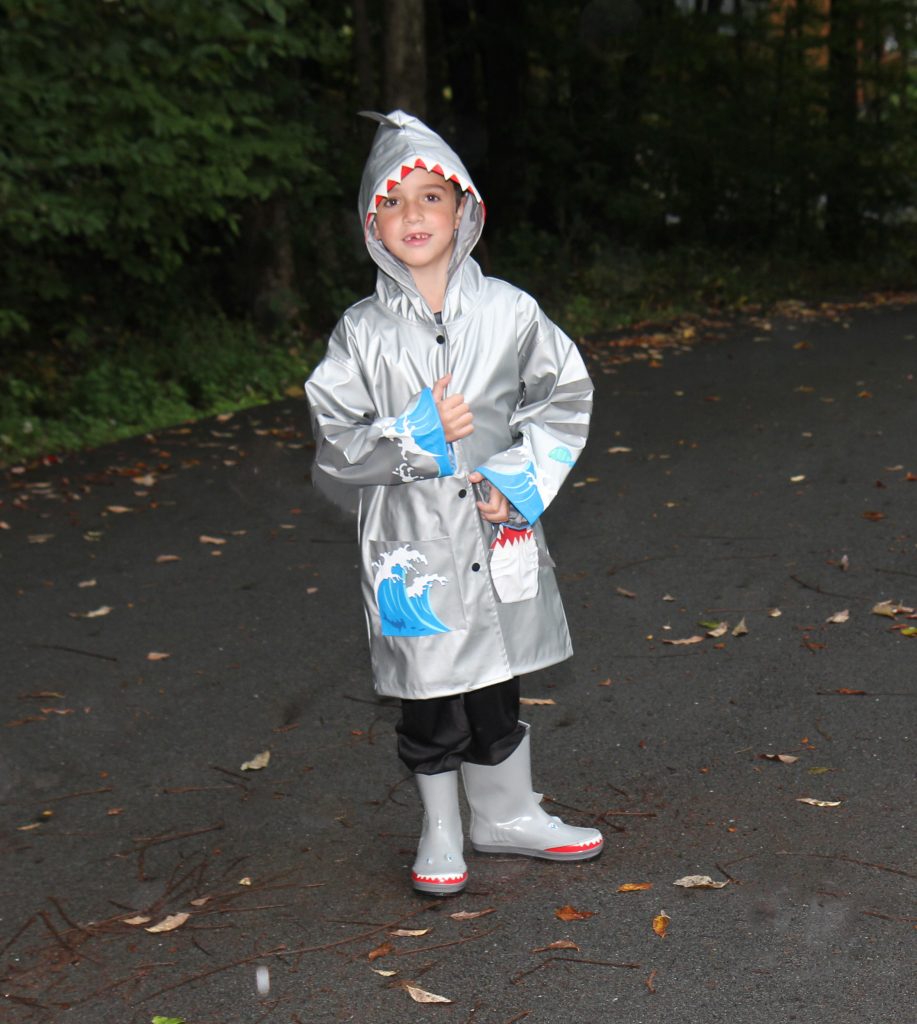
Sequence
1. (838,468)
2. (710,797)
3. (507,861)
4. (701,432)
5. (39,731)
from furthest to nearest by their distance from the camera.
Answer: (701,432), (838,468), (39,731), (710,797), (507,861)

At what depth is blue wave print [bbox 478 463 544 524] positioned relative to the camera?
12.4 feet

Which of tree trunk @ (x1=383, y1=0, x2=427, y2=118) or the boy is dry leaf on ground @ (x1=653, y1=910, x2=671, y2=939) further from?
tree trunk @ (x1=383, y1=0, x2=427, y2=118)

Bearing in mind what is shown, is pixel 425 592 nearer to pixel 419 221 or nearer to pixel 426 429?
pixel 426 429

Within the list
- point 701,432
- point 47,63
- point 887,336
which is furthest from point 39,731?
point 887,336

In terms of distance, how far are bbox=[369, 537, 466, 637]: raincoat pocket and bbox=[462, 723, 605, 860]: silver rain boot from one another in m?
0.55

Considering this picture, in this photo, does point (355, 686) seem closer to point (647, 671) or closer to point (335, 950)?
point (647, 671)

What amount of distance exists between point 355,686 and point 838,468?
14.1 feet

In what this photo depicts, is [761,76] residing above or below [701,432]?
above

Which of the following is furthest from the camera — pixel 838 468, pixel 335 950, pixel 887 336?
pixel 887 336

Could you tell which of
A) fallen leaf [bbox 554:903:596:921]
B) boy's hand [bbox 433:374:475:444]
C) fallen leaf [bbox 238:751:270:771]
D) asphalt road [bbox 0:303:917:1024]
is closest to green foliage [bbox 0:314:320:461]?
asphalt road [bbox 0:303:917:1024]

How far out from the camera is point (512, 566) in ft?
12.8

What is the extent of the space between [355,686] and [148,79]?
7.48 metres

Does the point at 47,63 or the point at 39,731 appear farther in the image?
the point at 47,63

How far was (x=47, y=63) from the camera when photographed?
10.8 meters
